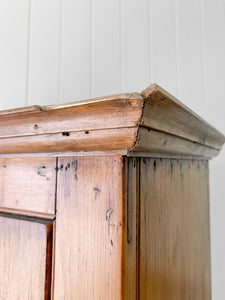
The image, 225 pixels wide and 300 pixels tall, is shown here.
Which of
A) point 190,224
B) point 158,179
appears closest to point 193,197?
point 190,224

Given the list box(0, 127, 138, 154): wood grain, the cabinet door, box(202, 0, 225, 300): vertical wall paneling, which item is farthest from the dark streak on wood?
box(202, 0, 225, 300): vertical wall paneling

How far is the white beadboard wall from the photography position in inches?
32.5

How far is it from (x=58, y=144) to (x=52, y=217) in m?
0.10

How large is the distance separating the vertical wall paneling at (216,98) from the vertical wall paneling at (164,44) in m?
0.11

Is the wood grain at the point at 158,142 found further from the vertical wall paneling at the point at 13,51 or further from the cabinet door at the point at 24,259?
the vertical wall paneling at the point at 13,51

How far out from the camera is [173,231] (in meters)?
0.42

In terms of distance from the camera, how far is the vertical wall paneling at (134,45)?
0.92 m

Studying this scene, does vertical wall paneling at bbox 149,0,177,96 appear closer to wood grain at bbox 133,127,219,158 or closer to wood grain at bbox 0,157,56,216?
wood grain at bbox 133,127,219,158

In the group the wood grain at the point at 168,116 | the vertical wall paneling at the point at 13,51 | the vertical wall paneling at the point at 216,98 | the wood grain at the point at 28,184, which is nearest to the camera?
the wood grain at the point at 168,116

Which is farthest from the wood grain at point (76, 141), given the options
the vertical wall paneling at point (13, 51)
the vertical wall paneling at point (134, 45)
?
the vertical wall paneling at point (13, 51)

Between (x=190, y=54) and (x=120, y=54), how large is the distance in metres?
0.26

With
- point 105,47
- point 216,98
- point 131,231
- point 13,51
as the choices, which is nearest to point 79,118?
point 131,231

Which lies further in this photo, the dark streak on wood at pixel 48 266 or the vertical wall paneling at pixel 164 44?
the vertical wall paneling at pixel 164 44

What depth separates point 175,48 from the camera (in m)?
0.88
